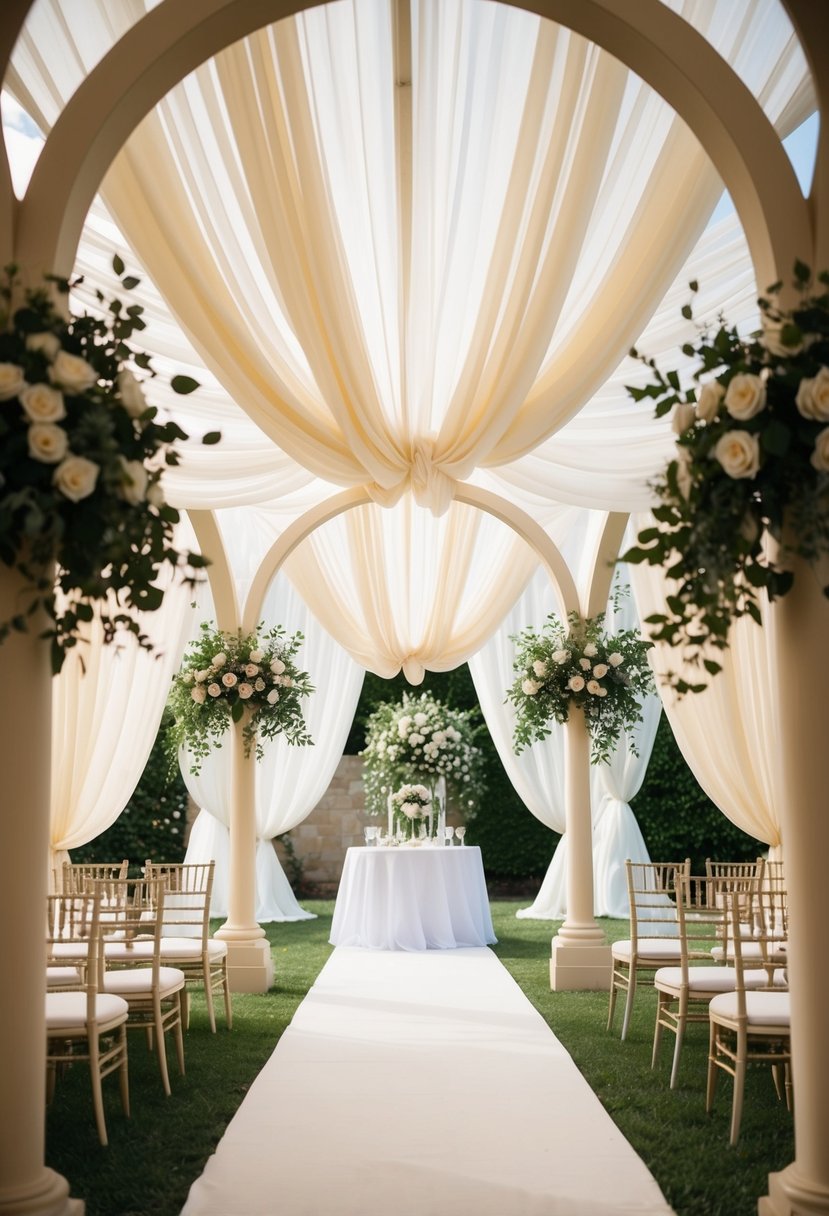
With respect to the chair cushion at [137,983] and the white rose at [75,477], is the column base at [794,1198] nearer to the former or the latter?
the white rose at [75,477]

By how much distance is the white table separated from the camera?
922cm

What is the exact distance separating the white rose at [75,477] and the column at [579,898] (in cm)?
557

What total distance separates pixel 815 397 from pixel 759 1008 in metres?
2.59

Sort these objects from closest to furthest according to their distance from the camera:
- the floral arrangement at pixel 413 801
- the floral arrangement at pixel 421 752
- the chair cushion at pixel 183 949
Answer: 1. the chair cushion at pixel 183 949
2. the floral arrangement at pixel 413 801
3. the floral arrangement at pixel 421 752

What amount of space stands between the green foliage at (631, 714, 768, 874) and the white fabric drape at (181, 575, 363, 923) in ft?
11.9

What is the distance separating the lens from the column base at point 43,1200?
105 inches

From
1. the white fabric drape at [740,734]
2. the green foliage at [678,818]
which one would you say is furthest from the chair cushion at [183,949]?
the green foliage at [678,818]

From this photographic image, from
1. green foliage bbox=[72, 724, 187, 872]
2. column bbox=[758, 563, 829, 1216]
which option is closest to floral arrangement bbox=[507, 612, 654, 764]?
column bbox=[758, 563, 829, 1216]

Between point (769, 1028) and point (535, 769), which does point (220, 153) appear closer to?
point (769, 1028)

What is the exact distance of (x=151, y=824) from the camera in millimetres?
12430

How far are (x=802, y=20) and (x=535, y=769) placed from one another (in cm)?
935

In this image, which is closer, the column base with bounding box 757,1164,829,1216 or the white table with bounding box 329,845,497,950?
the column base with bounding box 757,1164,829,1216

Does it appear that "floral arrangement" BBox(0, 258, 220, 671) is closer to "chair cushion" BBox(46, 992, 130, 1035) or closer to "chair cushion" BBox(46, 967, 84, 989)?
"chair cushion" BBox(46, 992, 130, 1035)

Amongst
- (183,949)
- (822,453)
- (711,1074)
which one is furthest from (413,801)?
(822,453)
